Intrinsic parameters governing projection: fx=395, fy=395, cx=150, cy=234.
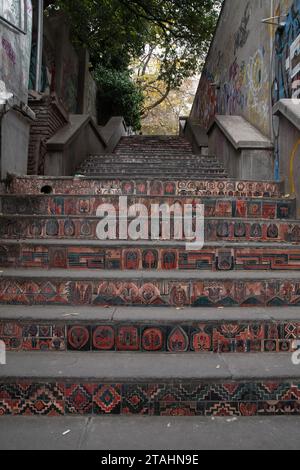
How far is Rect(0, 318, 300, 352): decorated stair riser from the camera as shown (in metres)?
2.52

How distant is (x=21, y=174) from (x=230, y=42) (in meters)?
5.63

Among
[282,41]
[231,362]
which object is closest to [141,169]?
[282,41]

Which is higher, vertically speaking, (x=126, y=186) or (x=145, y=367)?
(x=126, y=186)

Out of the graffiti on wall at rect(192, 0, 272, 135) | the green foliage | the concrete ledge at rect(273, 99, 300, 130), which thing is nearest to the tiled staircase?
the concrete ledge at rect(273, 99, 300, 130)

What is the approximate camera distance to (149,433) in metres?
1.96

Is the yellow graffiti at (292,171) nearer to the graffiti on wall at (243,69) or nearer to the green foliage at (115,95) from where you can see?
the graffiti on wall at (243,69)

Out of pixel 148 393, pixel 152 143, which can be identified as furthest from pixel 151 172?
pixel 152 143

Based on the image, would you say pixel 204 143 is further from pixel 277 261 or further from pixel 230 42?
pixel 277 261

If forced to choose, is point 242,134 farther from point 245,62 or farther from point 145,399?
point 145,399

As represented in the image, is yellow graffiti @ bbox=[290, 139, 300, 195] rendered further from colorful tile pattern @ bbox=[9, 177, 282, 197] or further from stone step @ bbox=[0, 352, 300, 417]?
stone step @ bbox=[0, 352, 300, 417]

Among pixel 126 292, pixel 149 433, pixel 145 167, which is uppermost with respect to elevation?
pixel 145 167

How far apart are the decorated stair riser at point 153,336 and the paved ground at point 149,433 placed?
49 cm

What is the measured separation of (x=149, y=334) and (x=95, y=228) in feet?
4.51

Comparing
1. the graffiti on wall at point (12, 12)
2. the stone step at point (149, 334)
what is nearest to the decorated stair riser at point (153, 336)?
the stone step at point (149, 334)
